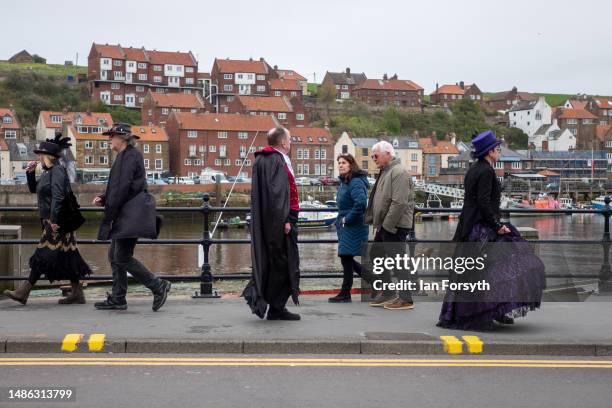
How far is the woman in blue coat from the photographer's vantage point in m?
9.77

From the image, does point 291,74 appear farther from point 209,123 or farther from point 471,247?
point 471,247

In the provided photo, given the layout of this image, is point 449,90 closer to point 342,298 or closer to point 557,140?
point 557,140

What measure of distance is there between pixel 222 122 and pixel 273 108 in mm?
21709

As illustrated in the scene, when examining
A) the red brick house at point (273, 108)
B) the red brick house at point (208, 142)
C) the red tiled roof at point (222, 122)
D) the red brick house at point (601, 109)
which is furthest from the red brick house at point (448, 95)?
the red brick house at point (208, 142)

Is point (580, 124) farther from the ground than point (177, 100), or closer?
closer

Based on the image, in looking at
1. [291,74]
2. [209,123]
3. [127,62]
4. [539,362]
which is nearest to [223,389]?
[539,362]

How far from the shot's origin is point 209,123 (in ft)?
360

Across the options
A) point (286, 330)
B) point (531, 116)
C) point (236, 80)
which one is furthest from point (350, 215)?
point (531, 116)

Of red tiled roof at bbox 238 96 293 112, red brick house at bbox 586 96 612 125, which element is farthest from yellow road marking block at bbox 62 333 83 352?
red brick house at bbox 586 96 612 125

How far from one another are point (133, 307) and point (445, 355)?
373 centimetres

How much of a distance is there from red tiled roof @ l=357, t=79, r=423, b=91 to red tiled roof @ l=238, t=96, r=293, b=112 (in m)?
39.7

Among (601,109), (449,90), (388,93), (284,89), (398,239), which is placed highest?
(449,90)

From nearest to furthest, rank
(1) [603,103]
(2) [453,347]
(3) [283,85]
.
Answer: (2) [453,347] → (3) [283,85] → (1) [603,103]

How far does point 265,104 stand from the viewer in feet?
434
